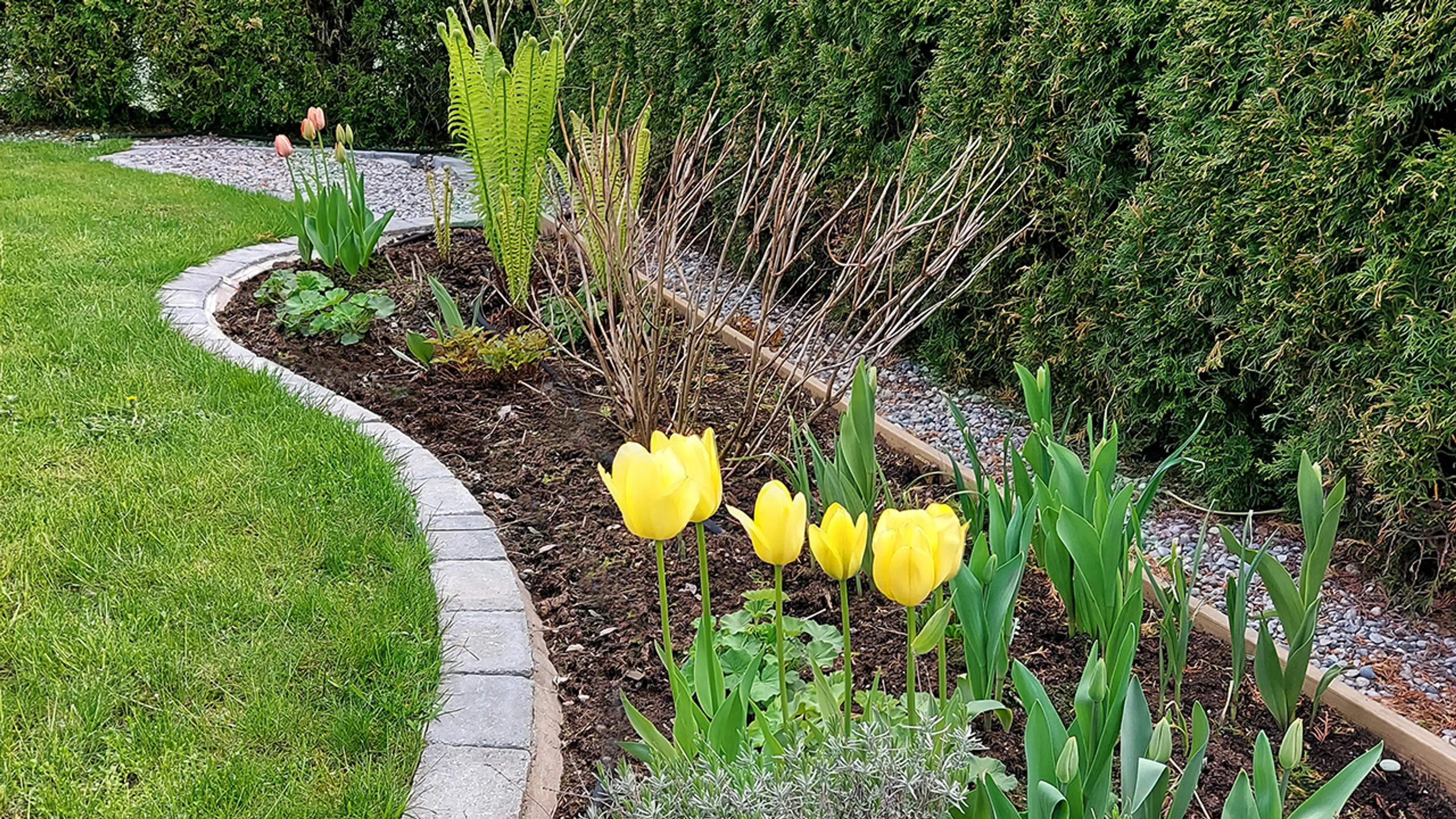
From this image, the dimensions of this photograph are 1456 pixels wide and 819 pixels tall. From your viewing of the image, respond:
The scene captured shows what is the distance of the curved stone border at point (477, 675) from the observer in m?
1.72

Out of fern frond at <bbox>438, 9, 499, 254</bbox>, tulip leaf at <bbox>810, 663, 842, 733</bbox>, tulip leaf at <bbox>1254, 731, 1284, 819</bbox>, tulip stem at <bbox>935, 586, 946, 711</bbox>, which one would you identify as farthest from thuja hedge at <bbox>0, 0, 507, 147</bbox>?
tulip leaf at <bbox>1254, 731, 1284, 819</bbox>

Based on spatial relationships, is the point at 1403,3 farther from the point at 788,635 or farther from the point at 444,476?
the point at 444,476

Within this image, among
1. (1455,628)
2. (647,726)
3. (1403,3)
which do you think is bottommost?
(1455,628)

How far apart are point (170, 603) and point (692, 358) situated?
4.19 feet

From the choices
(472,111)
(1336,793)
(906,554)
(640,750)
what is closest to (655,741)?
(640,750)

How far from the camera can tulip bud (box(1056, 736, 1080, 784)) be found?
3.85 ft

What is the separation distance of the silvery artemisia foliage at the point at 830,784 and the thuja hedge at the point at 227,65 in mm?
8416

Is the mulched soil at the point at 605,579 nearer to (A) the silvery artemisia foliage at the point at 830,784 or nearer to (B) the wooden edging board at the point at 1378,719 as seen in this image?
(B) the wooden edging board at the point at 1378,719

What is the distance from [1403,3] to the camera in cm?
223

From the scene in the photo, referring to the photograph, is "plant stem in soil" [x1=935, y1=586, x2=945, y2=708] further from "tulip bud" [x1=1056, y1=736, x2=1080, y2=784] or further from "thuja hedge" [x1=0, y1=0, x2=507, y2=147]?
"thuja hedge" [x1=0, y1=0, x2=507, y2=147]

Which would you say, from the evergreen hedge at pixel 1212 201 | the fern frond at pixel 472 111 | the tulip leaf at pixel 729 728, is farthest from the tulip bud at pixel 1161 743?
the fern frond at pixel 472 111

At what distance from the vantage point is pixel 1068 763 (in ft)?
3.90

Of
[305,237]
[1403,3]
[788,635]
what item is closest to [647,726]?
[788,635]

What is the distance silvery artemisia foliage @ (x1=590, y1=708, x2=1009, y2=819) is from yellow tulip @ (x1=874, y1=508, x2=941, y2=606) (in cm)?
23
